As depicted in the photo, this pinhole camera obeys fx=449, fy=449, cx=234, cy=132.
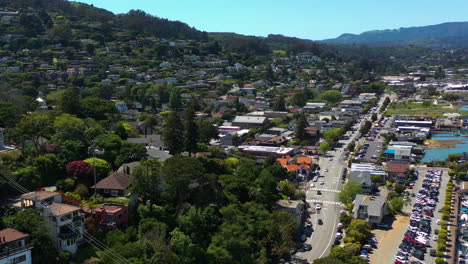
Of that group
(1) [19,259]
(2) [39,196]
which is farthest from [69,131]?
(1) [19,259]

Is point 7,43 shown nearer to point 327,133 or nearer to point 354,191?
point 327,133

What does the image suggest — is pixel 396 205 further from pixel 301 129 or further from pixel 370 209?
pixel 301 129

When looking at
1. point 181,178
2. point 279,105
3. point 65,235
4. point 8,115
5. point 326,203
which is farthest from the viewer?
point 279,105

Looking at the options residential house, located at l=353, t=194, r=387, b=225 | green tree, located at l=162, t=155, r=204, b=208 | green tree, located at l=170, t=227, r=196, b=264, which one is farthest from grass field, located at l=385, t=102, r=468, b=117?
green tree, located at l=170, t=227, r=196, b=264

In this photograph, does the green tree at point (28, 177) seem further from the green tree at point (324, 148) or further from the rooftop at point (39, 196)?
the green tree at point (324, 148)

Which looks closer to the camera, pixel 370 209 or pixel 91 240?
pixel 91 240

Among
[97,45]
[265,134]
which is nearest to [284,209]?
[265,134]

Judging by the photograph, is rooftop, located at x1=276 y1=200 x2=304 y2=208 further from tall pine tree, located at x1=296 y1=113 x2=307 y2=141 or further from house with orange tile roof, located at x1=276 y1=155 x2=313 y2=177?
tall pine tree, located at x1=296 y1=113 x2=307 y2=141
